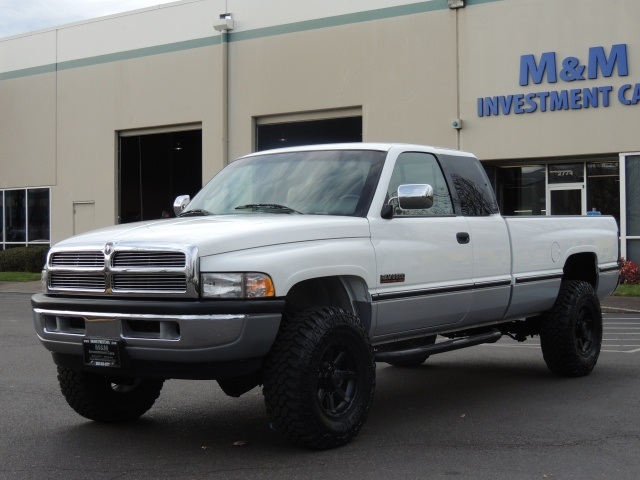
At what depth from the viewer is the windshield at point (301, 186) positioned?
7105mm

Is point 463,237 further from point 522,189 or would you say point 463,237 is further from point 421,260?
point 522,189

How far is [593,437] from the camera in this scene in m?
6.57

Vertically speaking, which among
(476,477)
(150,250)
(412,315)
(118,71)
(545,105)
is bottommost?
(476,477)

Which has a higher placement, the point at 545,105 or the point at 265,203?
the point at 545,105

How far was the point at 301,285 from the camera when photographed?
668 cm

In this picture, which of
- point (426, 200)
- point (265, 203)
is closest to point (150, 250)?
point (265, 203)

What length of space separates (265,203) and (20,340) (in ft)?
23.5

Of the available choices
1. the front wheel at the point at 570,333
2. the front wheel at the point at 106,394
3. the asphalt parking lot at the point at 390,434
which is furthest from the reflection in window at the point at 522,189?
the front wheel at the point at 106,394

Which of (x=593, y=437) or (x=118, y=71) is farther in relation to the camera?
(x=118, y=71)

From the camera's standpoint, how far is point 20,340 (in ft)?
43.2

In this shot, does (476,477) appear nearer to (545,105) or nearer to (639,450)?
(639,450)

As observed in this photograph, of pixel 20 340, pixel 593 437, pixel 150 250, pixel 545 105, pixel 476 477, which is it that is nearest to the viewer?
pixel 476 477

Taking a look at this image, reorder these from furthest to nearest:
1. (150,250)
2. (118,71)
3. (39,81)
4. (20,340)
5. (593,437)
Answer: (39,81), (118,71), (20,340), (593,437), (150,250)

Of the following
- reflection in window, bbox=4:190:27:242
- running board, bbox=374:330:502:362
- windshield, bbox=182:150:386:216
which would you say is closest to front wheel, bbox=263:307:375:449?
running board, bbox=374:330:502:362
